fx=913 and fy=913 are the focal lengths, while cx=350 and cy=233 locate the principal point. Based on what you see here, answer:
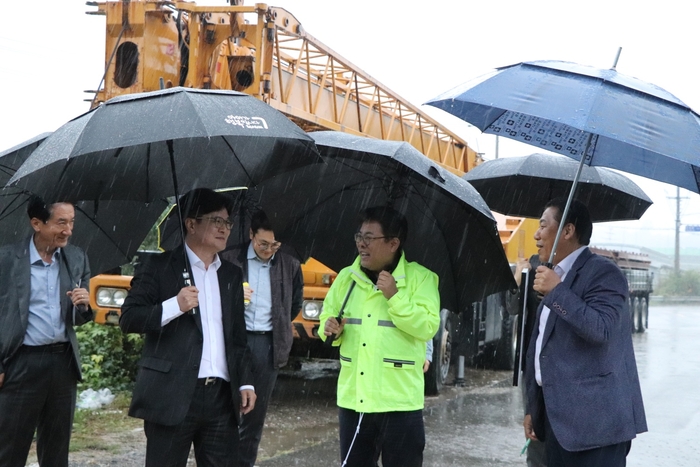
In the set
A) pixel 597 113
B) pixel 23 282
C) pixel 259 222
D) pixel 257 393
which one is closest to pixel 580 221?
pixel 597 113

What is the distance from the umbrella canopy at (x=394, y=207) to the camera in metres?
4.68

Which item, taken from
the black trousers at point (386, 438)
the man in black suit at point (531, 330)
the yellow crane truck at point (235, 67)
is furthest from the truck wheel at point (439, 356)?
the black trousers at point (386, 438)

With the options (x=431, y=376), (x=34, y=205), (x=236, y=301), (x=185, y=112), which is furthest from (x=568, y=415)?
(x=431, y=376)

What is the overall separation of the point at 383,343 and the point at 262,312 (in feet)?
5.33

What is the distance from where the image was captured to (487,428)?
9.18 m

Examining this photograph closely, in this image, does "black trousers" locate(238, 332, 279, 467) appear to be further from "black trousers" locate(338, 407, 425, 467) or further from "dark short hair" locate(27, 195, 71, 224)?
"dark short hair" locate(27, 195, 71, 224)

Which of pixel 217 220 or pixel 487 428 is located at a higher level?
pixel 217 220

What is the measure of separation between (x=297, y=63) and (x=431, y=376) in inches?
153

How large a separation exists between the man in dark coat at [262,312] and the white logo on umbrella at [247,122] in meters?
1.82

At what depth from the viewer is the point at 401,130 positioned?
Answer: 13711mm

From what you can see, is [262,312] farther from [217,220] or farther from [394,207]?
[217,220]

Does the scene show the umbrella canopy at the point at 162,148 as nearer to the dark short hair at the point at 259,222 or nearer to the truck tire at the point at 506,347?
the dark short hair at the point at 259,222

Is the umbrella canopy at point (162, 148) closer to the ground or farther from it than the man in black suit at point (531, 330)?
farther from it

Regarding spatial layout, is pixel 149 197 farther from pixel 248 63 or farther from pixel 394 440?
pixel 248 63
